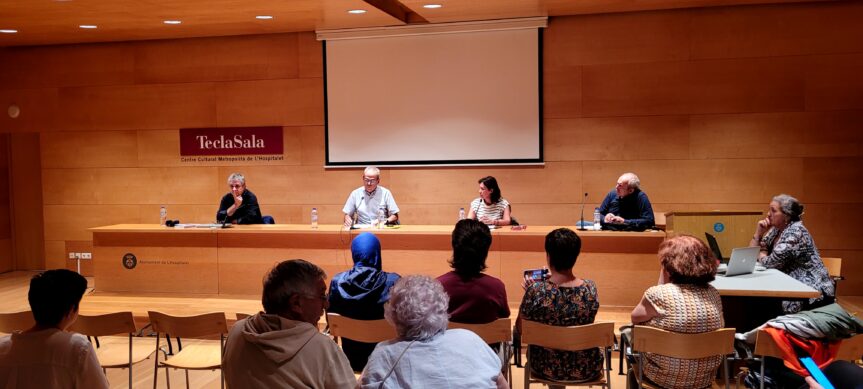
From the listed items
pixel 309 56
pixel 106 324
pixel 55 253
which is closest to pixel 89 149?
pixel 55 253

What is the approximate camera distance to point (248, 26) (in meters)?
8.23

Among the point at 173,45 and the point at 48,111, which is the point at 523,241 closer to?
the point at 173,45

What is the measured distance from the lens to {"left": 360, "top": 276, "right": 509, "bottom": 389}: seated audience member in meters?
2.22

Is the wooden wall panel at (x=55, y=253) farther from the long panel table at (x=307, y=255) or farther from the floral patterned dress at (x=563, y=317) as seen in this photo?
the floral patterned dress at (x=563, y=317)

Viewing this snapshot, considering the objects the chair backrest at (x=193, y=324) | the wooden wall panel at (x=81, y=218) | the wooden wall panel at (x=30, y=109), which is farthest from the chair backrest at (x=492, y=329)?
the wooden wall panel at (x=30, y=109)

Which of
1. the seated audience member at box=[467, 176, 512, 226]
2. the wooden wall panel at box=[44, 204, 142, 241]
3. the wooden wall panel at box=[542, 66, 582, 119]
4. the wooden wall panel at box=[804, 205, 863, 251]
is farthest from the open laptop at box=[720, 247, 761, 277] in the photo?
the wooden wall panel at box=[44, 204, 142, 241]

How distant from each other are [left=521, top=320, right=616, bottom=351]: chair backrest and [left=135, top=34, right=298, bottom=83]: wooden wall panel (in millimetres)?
6267

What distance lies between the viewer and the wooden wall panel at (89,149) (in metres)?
9.30

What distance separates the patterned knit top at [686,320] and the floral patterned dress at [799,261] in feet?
6.12

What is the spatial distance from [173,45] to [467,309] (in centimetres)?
715

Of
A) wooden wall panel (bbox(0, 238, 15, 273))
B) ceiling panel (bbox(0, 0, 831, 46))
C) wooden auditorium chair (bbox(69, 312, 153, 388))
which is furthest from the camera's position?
wooden wall panel (bbox(0, 238, 15, 273))

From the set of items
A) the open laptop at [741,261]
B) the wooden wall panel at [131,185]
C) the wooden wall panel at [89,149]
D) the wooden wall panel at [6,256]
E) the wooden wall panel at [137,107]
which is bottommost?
the wooden wall panel at [6,256]

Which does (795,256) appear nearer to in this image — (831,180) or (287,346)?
(831,180)

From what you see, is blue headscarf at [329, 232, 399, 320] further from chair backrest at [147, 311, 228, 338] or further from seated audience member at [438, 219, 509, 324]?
chair backrest at [147, 311, 228, 338]
